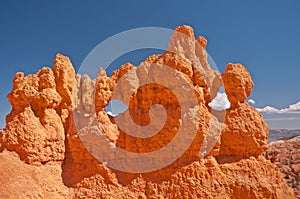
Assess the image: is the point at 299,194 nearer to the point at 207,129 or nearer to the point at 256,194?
the point at 256,194

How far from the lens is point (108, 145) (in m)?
11.1

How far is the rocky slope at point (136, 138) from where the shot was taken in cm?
1056

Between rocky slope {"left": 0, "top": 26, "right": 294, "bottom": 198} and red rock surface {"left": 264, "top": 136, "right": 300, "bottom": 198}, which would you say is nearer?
rocky slope {"left": 0, "top": 26, "right": 294, "bottom": 198}

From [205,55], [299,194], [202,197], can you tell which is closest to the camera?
[202,197]

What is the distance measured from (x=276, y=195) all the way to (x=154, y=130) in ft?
18.5

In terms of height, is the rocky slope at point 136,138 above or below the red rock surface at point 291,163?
below

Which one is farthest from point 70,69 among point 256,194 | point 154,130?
point 256,194

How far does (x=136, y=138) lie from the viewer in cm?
1145

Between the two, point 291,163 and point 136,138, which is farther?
point 291,163

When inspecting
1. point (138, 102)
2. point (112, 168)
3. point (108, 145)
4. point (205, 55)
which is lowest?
point (112, 168)

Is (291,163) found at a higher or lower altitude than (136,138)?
higher

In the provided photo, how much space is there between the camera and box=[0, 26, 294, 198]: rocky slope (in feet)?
34.7

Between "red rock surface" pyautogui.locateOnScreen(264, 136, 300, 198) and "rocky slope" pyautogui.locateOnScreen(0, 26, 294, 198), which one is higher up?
"red rock surface" pyautogui.locateOnScreen(264, 136, 300, 198)

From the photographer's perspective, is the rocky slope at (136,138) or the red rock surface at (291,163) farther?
the red rock surface at (291,163)
